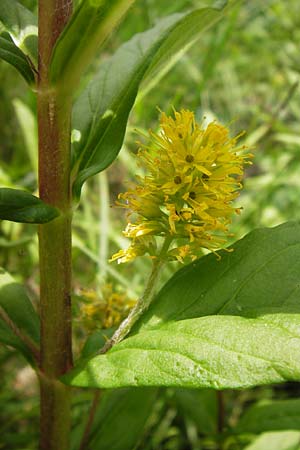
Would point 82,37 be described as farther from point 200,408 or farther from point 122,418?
point 200,408

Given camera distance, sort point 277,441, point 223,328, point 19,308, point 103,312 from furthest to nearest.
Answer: point 277,441 → point 103,312 → point 19,308 → point 223,328

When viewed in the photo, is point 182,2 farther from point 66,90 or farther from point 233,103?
point 66,90

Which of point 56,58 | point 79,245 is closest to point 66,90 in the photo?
Result: point 56,58

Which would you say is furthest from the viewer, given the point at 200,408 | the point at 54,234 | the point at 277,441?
the point at 200,408

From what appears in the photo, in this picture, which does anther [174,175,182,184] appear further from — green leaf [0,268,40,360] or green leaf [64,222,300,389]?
green leaf [0,268,40,360]

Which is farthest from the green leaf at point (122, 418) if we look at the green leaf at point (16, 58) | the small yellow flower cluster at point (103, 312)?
the green leaf at point (16, 58)

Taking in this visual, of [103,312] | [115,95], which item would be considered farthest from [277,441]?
[115,95]

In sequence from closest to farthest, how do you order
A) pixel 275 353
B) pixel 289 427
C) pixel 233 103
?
pixel 275 353, pixel 289 427, pixel 233 103
